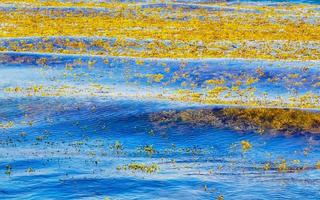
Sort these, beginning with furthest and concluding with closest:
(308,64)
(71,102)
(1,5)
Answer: (1,5)
(308,64)
(71,102)

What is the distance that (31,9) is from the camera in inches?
2746

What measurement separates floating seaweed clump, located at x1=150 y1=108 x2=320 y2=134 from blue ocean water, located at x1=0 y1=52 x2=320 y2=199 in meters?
0.48

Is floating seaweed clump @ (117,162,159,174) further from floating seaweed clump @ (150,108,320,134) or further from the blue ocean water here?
floating seaweed clump @ (150,108,320,134)

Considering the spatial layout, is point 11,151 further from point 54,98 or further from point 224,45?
point 224,45

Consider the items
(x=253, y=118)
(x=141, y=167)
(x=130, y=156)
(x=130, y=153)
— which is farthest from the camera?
(x=253, y=118)

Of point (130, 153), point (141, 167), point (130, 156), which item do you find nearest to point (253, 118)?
point (130, 153)

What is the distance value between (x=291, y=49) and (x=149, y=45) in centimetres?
921

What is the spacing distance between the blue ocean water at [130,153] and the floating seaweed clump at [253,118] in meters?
0.48

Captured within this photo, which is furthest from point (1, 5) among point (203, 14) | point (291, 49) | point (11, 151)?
point (11, 151)

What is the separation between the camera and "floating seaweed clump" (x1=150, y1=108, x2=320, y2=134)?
85.9 ft

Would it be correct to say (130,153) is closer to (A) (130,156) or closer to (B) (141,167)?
(A) (130,156)

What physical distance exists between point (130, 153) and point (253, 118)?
5.82 metres

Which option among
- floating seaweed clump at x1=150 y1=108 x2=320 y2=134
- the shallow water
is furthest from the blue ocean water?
floating seaweed clump at x1=150 y1=108 x2=320 y2=134

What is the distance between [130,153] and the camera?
2356 cm
